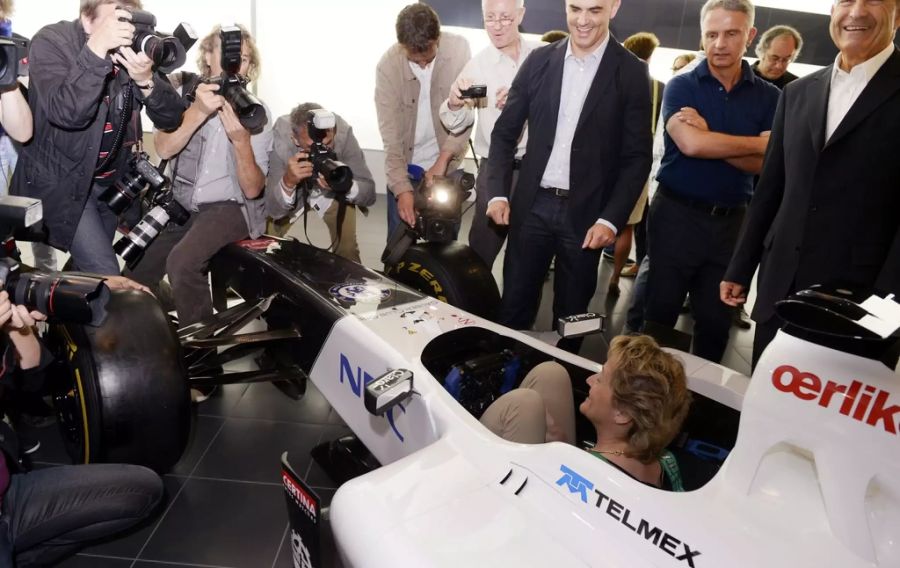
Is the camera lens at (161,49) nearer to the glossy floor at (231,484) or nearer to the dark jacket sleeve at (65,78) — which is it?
the dark jacket sleeve at (65,78)

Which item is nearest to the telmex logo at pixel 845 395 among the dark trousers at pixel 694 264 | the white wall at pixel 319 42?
the dark trousers at pixel 694 264

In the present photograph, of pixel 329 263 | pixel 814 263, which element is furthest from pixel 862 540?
pixel 329 263

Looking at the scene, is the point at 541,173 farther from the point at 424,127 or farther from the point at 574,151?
the point at 424,127

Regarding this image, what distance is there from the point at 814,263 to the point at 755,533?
118cm

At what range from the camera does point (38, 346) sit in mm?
2293

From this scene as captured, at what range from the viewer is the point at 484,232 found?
3.79m

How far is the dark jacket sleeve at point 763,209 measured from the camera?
244 centimetres

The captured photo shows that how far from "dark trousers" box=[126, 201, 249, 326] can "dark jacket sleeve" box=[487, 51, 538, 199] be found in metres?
1.36

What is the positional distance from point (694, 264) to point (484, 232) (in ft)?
3.99

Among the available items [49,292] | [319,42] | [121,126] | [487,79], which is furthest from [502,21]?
[319,42]

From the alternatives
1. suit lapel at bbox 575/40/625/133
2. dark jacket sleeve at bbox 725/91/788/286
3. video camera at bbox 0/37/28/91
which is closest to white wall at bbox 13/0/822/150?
suit lapel at bbox 575/40/625/133

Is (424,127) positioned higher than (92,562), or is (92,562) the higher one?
(424,127)

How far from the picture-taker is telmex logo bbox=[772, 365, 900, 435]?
131 cm

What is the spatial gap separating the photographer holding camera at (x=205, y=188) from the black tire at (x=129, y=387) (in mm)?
918
